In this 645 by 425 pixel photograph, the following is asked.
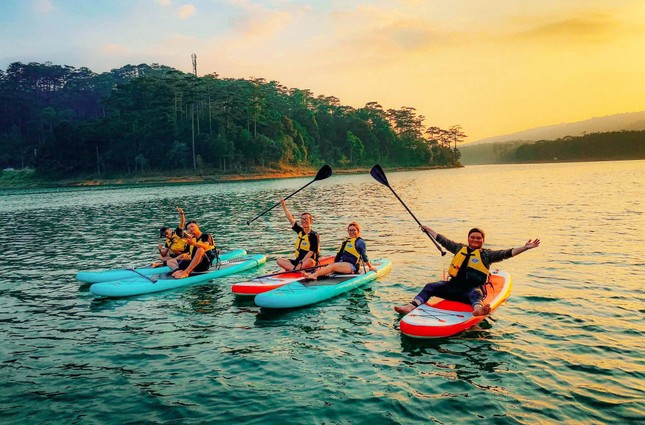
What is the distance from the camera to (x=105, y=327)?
9508 millimetres

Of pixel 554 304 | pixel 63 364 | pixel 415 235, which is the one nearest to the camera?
pixel 63 364

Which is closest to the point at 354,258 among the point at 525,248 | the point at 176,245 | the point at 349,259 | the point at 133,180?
the point at 349,259

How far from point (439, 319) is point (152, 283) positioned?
707cm

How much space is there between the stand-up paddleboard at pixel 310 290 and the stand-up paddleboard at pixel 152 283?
305 cm

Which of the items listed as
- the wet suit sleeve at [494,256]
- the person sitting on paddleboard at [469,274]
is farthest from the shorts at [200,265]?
the wet suit sleeve at [494,256]

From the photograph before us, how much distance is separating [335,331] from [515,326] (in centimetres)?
329

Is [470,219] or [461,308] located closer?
[461,308]

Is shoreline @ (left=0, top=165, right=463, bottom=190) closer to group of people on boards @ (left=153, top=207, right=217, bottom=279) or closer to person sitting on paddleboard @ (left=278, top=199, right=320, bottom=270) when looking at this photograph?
group of people on boards @ (left=153, top=207, right=217, bottom=279)

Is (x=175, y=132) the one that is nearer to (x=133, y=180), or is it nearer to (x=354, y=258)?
(x=133, y=180)

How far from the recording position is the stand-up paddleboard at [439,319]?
26.9 ft

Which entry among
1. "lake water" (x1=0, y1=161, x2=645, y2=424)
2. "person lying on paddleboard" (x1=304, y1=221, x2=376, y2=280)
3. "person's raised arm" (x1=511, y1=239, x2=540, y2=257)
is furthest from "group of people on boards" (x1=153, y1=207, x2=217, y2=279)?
"person's raised arm" (x1=511, y1=239, x2=540, y2=257)

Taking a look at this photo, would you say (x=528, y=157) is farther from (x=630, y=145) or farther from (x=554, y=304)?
(x=554, y=304)

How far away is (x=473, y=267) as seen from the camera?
9070mm

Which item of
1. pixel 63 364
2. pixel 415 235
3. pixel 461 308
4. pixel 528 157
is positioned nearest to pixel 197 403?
pixel 63 364
